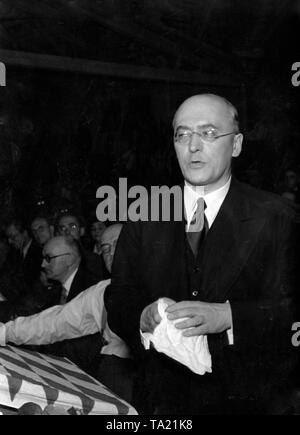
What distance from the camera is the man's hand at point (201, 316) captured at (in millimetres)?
3535

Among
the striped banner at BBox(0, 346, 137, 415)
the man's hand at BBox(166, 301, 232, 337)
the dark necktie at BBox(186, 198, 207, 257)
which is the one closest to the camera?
the striped banner at BBox(0, 346, 137, 415)

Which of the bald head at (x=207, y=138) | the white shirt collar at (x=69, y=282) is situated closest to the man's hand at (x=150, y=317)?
the white shirt collar at (x=69, y=282)

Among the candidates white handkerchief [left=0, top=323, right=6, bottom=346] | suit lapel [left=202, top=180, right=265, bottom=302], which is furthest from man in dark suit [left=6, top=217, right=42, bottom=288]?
suit lapel [left=202, top=180, right=265, bottom=302]

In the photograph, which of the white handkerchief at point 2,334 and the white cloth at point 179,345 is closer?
the white cloth at point 179,345

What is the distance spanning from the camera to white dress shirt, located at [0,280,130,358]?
3656 millimetres

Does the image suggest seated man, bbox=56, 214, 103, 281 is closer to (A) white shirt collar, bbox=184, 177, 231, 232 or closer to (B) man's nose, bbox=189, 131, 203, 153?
(A) white shirt collar, bbox=184, 177, 231, 232

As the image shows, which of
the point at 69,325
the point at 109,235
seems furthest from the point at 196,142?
the point at 69,325

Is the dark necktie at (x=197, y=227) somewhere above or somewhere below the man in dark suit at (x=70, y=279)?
above

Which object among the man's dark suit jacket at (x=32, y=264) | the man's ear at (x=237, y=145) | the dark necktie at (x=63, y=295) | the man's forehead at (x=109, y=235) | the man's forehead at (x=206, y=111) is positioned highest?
the man's forehead at (x=206, y=111)

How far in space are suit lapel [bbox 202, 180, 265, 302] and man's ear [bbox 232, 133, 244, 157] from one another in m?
0.14

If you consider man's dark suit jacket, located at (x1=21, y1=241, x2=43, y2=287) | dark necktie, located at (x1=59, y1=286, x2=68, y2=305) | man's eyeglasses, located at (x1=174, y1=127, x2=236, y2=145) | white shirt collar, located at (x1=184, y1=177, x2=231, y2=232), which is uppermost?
man's eyeglasses, located at (x1=174, y1=127, x2=236, y2=145)

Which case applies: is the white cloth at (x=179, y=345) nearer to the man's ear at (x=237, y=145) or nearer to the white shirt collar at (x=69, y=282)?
the white shirt collar at (x=69, y=282)

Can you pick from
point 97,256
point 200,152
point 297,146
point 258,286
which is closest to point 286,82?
point 297,146
